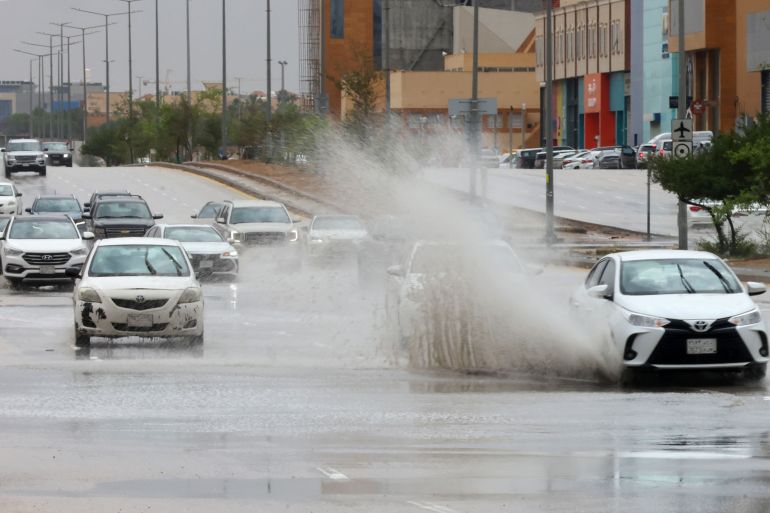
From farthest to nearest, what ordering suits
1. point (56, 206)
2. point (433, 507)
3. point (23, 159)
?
point (23, 159), point (56, 206), point (433, 507)

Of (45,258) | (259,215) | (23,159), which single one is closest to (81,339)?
(45,258)

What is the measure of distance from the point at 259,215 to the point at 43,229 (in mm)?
9165

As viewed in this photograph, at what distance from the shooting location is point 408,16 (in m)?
172

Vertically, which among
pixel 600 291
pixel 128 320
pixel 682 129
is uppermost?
pixel 682 129

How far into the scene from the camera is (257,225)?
1639 inches

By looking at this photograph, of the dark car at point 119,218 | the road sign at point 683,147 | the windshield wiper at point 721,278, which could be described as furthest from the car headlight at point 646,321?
the dark car at point 119,218

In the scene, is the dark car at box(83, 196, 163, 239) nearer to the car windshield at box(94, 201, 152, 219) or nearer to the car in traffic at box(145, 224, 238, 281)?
the car windshield at box(94, 201, 152, 219)

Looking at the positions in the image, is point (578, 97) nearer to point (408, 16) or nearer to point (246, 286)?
point (408, 16)

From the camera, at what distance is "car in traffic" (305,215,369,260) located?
3959cm

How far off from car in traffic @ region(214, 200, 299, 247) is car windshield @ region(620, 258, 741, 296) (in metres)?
24.4

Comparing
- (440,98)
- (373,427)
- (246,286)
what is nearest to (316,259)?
(246,286)

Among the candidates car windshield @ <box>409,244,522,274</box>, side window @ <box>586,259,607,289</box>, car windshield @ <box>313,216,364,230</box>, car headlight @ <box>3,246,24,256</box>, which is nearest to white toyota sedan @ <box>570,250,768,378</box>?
side window @ <box>586,259,607,289</box>

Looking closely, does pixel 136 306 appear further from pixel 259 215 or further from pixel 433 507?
pixel 259 215

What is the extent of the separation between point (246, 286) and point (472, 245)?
14470 millimetres
